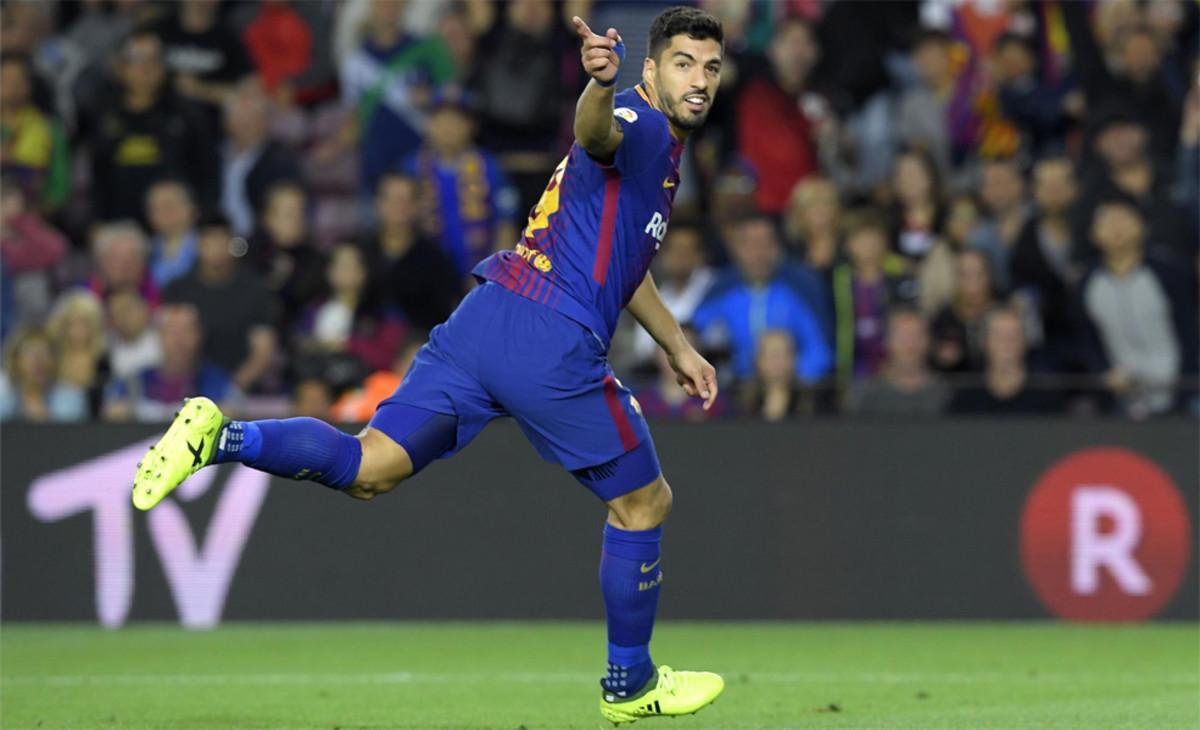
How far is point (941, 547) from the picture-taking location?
1172 cm

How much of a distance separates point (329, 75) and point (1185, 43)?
6.31m

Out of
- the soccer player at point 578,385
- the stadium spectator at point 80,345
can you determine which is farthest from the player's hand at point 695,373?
the stadium spectator at point 80,345

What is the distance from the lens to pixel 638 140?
6.47m

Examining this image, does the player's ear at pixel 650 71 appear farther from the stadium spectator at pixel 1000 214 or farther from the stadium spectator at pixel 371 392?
the stadium spectator at pixel 1000 214

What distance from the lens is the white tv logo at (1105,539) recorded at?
11.6 metres

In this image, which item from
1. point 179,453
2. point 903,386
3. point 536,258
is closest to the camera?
point 179,453

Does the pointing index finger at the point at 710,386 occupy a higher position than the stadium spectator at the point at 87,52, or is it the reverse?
the stadium spectator at the point at 87,52

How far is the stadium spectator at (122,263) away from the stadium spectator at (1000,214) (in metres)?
5.49

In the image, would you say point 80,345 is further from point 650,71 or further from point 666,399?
point 650,71

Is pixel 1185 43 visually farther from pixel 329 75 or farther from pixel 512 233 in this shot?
pixel 329 75

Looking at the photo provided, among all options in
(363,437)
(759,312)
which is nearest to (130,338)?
(759,312)

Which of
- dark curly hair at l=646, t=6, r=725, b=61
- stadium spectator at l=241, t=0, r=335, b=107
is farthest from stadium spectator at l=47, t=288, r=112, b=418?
dark curly hair at l=646, t=6, r=725, b=61

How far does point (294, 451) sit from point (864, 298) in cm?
688

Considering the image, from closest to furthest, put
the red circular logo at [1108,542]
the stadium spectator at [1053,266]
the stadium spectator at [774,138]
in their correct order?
the red circular logo at [1108,542]
the stadium spectator at [1053,266]
the stadium spectator at [774,138]
